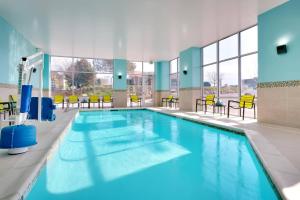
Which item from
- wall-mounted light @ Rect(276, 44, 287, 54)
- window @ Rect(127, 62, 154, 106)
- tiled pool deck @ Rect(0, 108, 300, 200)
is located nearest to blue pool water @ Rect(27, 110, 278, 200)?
tiled pool deck @ Rect(0, 108, 300, 200)

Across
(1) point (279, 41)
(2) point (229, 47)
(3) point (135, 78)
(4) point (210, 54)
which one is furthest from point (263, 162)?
(3) point (135, 78)

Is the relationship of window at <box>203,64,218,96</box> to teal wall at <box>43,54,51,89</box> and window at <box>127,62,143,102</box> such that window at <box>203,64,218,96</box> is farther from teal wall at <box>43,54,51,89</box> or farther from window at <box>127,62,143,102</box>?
teal wall at <box>43,54,51,89</box>

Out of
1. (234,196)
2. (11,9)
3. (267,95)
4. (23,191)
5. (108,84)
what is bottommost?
(234,196)

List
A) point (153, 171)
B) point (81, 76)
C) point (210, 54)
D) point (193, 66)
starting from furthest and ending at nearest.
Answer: point (81, 76)
point (193, 66)
point (210, 54)
point (153, 171)

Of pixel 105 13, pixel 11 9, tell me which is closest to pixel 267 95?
pixel 105 13

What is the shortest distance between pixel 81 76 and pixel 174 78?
221 inches

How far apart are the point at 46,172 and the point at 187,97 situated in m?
7.78

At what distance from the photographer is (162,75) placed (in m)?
13.1

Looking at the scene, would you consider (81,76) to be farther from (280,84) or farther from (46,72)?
(280,84)

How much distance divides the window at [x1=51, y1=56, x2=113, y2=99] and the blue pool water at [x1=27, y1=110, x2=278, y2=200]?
803 cm

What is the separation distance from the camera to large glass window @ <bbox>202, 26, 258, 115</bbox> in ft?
21.3

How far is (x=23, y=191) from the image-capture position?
1648 millimetres

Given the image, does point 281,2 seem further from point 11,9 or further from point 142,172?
point 11,9

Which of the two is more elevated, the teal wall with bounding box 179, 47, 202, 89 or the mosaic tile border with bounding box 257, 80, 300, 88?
the teal wall with bounding box 179, 47, 202, 89
